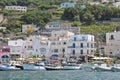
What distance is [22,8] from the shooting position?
375 ft

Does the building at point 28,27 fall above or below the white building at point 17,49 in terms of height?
above

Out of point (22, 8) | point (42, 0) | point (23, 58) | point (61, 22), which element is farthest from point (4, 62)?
point (42, 0)

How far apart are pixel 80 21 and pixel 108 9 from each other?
5281 mm

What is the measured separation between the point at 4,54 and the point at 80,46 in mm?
10940

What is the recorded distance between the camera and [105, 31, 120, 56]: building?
83.3 m

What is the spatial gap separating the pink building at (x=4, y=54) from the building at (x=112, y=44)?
45.6 ft

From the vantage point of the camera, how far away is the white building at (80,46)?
81.6 m

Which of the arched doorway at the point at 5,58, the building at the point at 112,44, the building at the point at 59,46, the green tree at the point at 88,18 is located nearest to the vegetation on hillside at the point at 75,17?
the green tree at the point at 88,18

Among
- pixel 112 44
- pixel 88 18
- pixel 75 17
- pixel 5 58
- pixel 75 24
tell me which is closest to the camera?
pixel 5 58

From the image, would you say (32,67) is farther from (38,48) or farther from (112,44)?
(112,44)

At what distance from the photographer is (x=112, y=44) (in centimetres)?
8394

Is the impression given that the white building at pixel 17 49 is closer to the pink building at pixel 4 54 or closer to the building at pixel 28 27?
the pink building at pixel 4 54

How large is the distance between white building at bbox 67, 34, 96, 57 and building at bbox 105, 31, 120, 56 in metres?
2.32

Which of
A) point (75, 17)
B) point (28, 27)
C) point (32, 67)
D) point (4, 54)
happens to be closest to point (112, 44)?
point (4, 54)
